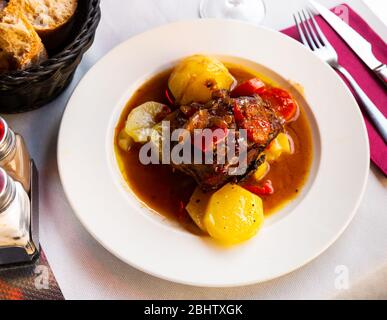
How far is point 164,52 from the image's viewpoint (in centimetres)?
265

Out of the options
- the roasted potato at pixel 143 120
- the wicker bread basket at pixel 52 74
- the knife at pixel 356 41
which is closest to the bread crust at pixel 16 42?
the wicker bread basket at pixel 52 74

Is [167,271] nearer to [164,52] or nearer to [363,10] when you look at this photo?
[164,52]

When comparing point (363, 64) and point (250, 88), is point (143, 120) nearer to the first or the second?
point (250, 88)

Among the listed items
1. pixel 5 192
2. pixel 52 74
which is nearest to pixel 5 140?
pixel 5 192

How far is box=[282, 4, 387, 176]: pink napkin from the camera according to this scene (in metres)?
2.48

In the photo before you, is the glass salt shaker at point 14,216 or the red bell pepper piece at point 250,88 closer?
the glass salt shaker at point 14,216

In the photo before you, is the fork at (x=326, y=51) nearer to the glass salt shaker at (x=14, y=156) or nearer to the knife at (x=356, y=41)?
the knife at (x=356, y=41)

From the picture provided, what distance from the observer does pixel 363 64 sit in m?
2.77

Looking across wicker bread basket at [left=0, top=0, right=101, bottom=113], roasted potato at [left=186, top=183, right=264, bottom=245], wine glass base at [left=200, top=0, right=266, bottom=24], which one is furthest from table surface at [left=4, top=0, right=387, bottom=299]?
wine glass base at [left=200, top=0, right=266, bottom=24]

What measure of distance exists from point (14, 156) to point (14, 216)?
1.00ft

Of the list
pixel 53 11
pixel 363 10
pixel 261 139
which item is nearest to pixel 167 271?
pixel 261 139

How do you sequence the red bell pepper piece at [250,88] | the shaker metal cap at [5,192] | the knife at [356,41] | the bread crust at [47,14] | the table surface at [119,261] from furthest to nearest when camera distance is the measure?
the knife at [356,41], the red bell pepper piece at [250,88], the bread crust at [47,14], the table surface at [119,261], the shaker metal cap at [5,192]

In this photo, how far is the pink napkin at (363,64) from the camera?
8.15ft

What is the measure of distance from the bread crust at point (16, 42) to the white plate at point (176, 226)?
29 centimetres
